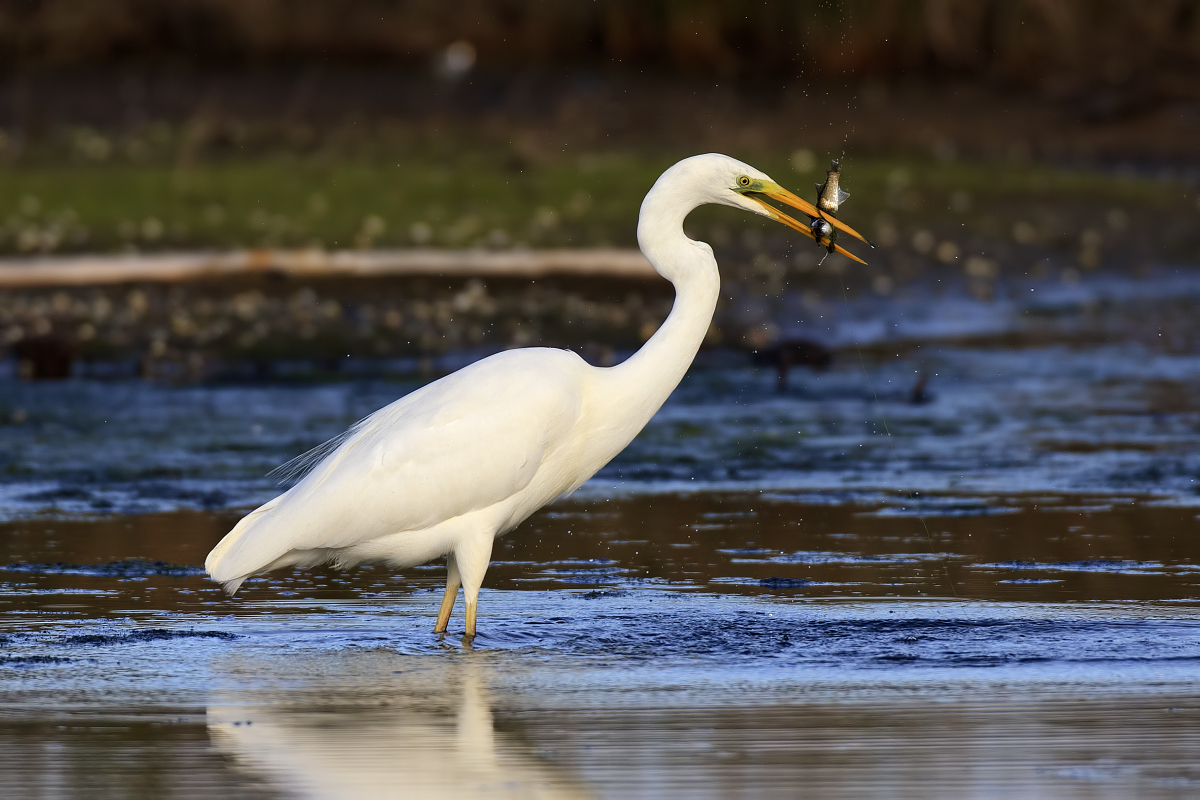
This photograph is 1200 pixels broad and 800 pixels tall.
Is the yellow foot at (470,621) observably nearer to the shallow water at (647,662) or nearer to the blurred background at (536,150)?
the shallow water at (647,662)

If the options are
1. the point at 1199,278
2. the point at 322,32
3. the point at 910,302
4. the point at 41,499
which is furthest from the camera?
the point at 322,32

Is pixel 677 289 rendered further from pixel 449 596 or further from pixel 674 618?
pixel 449 596

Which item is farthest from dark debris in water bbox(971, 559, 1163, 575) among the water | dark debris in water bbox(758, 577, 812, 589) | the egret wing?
the egret wing

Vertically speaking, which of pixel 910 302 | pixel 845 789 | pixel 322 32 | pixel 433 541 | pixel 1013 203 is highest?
pixel 322 32

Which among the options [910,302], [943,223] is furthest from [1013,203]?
[910,302]

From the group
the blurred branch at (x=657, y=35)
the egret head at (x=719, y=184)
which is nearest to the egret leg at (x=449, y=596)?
the egret head at (x=719, y=184)

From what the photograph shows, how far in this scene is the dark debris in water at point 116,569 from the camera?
8109 millimetres

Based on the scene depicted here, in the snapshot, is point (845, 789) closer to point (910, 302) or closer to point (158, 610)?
point (158, 610)

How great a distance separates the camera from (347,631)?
23.9ft

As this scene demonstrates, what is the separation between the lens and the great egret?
7.27m

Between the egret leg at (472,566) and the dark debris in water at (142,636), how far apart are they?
0.82m

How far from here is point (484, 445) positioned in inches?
286

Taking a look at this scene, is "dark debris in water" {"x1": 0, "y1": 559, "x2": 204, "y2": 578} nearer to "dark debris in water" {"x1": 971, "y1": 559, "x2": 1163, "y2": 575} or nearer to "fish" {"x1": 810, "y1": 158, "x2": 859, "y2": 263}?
"fish" {"x1": 810, "y1": 158, "x2": 859, "y2": 263}

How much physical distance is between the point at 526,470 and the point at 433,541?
0.43m
